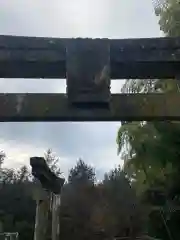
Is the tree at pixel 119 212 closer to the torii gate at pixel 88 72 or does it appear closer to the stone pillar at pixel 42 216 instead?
the stone pillar at pixel 42 216

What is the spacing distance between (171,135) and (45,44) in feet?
37.3

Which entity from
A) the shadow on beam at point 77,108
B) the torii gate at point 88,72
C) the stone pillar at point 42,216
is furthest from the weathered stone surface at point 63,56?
the stone pillar at point 42,216

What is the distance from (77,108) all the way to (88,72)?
0.87ft

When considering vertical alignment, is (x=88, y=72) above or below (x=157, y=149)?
below

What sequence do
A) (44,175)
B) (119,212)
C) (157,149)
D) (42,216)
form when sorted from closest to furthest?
(44,175) → (42,216) → (157,149) → (119,212)

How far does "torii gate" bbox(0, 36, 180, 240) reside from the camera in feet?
10.6

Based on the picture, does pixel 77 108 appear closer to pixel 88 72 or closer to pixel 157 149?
pixel 88 72

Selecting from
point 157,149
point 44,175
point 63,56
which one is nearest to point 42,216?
point 44,175

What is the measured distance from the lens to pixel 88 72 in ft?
10.5

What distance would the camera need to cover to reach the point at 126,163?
1644cm

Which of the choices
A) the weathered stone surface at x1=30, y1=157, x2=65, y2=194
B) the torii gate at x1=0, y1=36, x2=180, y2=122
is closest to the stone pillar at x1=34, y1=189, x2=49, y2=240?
the weathered stone surface at x1=30, y1=157, x2=65, y2=194

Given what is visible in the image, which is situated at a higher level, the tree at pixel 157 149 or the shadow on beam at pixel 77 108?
the tree at pixel 157 149

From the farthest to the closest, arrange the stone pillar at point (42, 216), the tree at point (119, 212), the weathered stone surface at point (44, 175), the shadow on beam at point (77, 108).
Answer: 1. the tree at point (119, 212)
2. the stone pillar at point (42, 216)
3. the weathered stone surface at point (44, 175)
4. the shadow on beam at point (77, 108)

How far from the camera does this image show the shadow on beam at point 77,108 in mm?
3318
